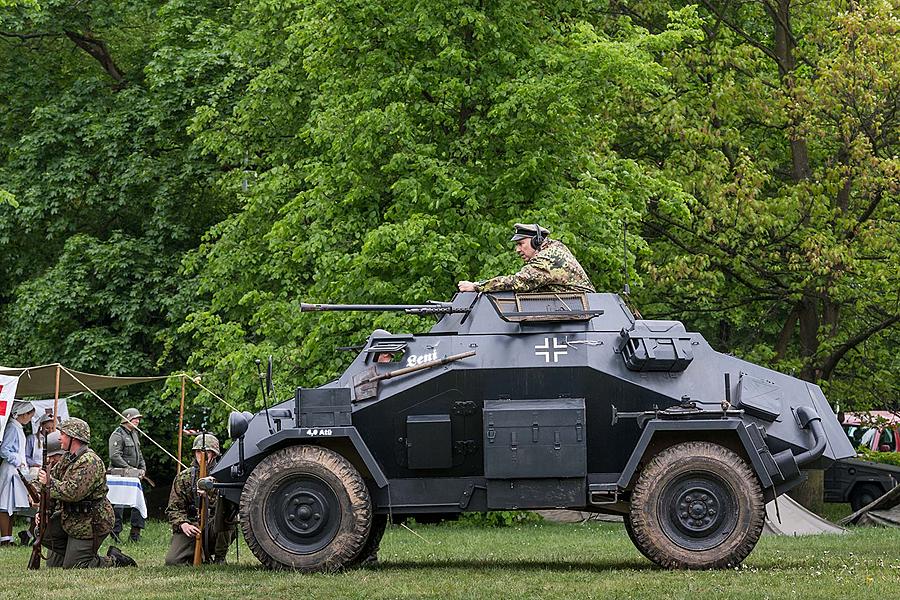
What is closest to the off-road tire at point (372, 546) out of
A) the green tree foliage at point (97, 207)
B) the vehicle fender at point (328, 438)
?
the vehicle fender at point (328, 438)

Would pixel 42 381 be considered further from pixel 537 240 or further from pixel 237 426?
pixel 537 240

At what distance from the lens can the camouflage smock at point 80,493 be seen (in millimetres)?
14102

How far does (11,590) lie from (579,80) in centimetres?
1289

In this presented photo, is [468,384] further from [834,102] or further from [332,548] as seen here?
[834,102]

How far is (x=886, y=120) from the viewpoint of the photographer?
2591 cm

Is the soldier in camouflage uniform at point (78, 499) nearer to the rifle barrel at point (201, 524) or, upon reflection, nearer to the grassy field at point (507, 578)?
the grassy field at point (507, 578)

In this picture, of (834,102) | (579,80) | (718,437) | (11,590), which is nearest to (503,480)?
(718,437)

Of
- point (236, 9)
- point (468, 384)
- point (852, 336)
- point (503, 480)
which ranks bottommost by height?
point (503, 480)

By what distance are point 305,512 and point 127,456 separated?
7974mm

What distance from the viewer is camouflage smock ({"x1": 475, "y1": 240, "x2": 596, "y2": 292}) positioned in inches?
544

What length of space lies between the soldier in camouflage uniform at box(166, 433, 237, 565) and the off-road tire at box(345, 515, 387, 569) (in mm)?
1341

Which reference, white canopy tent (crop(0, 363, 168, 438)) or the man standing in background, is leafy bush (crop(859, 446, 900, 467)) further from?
white canopy tent (crop(0, 363, 168, 438))

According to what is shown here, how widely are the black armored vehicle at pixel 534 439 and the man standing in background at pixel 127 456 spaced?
6.75m

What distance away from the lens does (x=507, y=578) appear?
1255 centimetres
